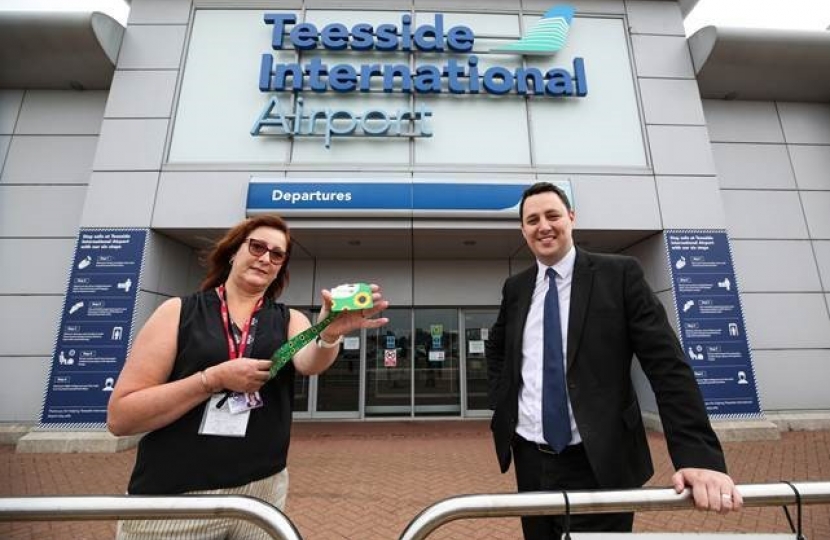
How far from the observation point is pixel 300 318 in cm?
160

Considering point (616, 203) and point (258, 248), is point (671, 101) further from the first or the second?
point (258, 248)

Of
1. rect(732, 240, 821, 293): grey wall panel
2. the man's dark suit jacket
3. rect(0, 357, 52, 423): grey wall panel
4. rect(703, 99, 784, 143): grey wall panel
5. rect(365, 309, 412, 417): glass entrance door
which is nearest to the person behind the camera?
the man's dark suit jacket

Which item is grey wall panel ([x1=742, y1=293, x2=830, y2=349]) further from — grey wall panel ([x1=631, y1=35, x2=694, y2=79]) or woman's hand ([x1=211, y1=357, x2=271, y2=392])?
woman's hand ([x1=211, y1=357, x2=271, y2=392])

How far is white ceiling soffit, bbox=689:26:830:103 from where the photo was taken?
6996mm

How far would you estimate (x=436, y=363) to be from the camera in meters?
8.12

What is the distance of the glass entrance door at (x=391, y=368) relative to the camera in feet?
26.1

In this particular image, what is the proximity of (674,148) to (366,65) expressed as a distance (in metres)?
5.94

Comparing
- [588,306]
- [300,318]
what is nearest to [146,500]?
[300,318]

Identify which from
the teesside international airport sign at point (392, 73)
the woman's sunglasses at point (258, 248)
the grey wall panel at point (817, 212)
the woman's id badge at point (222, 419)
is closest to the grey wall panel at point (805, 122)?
the grey wall panel at point (817, 212)

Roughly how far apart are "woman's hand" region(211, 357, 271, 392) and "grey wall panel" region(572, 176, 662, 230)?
6286 mm

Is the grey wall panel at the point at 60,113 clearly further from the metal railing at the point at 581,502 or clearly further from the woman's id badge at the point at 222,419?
the metal railing at the point at 581,502

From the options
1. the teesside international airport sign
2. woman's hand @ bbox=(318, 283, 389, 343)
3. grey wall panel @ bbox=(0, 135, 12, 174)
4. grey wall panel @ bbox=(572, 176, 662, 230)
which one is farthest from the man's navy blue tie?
grey wall panel @ bbox=(0, 135, 12, 174)

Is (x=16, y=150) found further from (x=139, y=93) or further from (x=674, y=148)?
(x=674, y=148)

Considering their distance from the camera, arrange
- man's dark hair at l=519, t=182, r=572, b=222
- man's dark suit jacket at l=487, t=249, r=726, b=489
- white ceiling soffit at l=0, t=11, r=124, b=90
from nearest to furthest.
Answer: man's dark suit jacket at l=487, t=249, r=726, b=489 < man's dark hair at l=519, t=182, r=572, b=222 < white ceiling soffit at l=0, t=11, r=124, b=90
